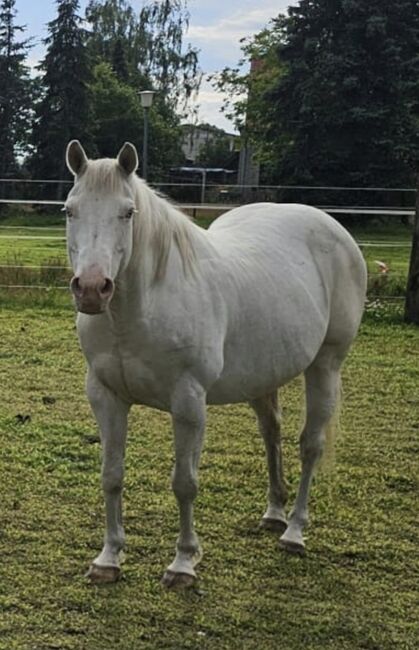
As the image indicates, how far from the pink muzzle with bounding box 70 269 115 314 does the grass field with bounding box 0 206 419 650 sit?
3.58ft

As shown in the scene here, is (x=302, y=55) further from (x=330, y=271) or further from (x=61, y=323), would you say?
(x=330, y=271)

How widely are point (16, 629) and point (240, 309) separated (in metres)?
1.37

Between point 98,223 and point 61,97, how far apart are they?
33.7m

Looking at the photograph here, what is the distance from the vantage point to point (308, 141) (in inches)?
1029

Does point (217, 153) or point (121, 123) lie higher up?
point (121, 123)

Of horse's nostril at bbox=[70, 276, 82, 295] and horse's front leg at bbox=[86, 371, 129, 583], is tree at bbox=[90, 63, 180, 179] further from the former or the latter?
horse's nostril at bbox=[70, 276, 82, 295]

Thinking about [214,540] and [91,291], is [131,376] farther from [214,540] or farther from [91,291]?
[214,540]

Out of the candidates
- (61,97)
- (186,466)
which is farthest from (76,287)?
(61,97)

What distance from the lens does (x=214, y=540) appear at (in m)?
3.23

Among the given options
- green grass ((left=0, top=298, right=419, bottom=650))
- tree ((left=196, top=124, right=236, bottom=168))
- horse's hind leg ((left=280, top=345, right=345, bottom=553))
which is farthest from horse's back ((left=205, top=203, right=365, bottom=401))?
tree ((left=196, top=124, right=236, bottom=168))

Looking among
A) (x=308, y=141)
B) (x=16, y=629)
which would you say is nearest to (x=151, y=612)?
(x=16, y=629)

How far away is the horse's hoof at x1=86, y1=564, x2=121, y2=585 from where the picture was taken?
2818mm

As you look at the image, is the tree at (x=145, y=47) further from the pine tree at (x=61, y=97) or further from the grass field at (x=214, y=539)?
the grass field at (x=214, y=539)

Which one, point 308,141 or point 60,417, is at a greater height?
point 308,141
